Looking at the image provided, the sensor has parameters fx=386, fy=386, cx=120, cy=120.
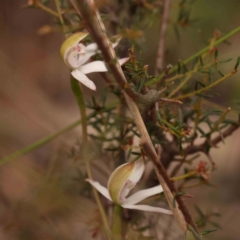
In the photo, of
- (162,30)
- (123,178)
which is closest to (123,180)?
(123,178)

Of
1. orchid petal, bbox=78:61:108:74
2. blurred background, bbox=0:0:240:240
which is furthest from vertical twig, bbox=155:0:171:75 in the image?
orchid petal, bbox=78:61:108:74

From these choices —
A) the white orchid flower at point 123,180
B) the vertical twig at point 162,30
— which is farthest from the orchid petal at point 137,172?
the vertical twig at point 162,30

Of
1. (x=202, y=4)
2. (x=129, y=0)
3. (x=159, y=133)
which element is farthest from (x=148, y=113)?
(x=202, y=4)

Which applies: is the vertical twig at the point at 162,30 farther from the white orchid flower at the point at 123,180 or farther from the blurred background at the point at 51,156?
the white orchid flower at the point at 123,180

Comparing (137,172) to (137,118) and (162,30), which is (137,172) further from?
(162,30)

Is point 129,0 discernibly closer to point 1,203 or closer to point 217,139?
point 217,139
